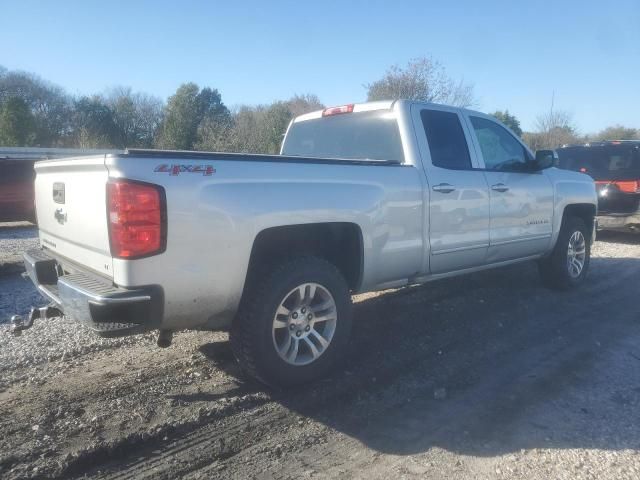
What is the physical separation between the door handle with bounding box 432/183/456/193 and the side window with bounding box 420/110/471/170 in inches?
8.5

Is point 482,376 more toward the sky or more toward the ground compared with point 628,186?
more toward the ground

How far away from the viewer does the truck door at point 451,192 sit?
4.53 metres

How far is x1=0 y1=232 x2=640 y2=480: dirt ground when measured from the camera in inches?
110

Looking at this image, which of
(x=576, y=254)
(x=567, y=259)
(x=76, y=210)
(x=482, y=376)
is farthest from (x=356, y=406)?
(x=576, y=254)

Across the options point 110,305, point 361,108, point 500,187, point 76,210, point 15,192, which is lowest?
point 15,192

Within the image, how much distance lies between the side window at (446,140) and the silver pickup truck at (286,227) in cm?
2

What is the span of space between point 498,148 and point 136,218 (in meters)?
4.13

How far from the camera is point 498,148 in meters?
5.55

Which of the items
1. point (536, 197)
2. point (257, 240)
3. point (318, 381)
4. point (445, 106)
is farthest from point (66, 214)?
point (536, 197)

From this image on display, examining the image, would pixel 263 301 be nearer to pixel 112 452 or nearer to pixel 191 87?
pixel 112 452

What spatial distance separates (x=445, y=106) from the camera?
5102mm

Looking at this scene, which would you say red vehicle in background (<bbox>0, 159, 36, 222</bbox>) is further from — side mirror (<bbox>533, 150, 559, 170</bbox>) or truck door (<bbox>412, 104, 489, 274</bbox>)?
side mirror (<bbox>533, 150, 559, 170</bbox>)

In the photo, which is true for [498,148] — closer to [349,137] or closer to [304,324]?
[349,137]

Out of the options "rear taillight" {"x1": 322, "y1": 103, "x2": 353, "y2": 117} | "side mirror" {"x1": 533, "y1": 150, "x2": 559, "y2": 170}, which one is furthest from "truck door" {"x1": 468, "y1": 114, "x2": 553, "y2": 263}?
"rear taillight" {"x1": 322, "y1": 103, "x2": 353, "y2": 117}
